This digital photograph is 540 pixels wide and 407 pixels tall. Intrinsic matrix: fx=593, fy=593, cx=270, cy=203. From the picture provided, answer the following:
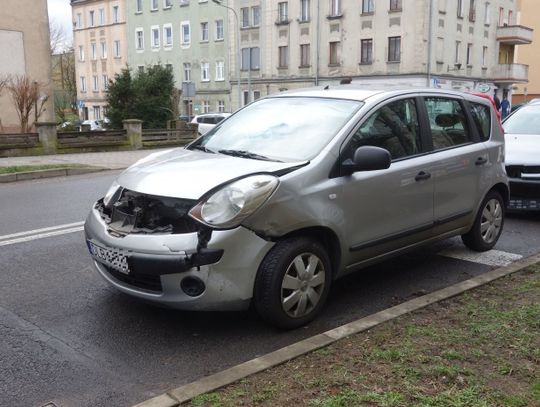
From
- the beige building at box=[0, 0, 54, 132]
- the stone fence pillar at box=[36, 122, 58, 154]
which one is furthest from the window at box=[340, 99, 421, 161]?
the beige building at box=[0, 0, 54, 132]

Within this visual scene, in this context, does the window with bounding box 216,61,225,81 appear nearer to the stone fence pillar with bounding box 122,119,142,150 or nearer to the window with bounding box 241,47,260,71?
the window with bounding box 241,47,260,71

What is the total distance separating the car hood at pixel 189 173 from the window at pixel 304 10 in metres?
45.5

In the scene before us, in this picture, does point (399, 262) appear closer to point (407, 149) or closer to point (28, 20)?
point (407, 149)

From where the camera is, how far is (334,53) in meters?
46.7

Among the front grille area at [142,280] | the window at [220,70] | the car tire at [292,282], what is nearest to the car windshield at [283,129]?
the car tire at [292,282]

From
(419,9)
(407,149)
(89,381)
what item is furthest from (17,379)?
(419,9)

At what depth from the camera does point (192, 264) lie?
151 inches

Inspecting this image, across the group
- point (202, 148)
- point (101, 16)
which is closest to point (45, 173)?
point (202, 148)

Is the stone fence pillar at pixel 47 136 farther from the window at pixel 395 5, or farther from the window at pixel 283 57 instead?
the window at pixel 283 57

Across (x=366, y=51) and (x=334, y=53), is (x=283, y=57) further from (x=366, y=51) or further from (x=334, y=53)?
(x=366, y=51)

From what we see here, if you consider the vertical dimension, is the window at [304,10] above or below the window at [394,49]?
above

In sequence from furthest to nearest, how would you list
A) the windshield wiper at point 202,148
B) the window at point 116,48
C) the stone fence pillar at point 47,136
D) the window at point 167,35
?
1. the window at point 116,48
2. the window at point 167,35
3. the stone fence pillar at point 47,136
4. the windshield wiper at point 202,148

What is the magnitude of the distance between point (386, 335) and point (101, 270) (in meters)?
2.16

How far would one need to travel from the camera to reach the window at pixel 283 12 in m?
48.8
